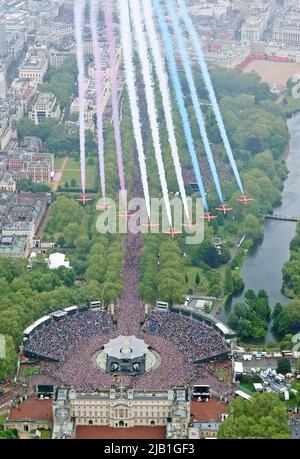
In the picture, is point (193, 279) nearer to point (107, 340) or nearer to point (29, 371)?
point (107, 340)

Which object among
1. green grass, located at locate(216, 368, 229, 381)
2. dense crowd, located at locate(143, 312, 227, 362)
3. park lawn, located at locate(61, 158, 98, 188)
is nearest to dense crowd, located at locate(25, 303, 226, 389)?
dense crowd, located at locate(143, 312, 227, 362)

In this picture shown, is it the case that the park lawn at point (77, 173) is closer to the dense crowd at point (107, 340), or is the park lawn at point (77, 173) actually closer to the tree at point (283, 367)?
the dense crowd at point (107, 340)

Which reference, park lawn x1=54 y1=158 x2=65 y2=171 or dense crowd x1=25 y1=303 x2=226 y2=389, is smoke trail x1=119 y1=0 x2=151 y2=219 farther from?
dense crowd x1=25 y1=303 x2=226 y2=389

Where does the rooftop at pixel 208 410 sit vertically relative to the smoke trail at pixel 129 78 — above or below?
below

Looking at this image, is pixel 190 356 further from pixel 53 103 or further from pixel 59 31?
pixel 59 31

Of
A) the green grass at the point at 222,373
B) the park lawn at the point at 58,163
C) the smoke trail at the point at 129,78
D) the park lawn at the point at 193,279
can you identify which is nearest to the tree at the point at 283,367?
the green grass at the point at 222,373

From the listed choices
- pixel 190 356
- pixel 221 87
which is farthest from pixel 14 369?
pixel 221 87
